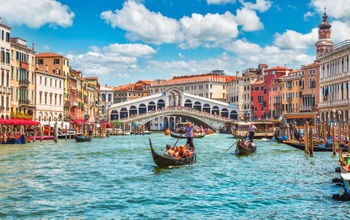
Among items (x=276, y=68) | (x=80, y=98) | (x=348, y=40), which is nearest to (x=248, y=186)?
(x=348, y=40)

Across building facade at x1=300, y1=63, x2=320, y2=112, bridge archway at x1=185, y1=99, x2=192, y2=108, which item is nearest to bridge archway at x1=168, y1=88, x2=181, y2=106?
bridge archway at x1=185, y1=99, x2=192, y2=108

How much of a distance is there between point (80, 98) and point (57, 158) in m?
32.4

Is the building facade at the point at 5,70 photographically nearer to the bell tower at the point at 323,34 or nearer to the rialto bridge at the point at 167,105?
the bell tower at the point at 323,34

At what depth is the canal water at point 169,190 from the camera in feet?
31.1

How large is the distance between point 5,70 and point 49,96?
9387 millimetres

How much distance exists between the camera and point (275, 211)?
9586 mm

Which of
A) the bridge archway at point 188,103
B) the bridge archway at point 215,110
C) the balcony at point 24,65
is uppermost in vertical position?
the balcony at point 24,65

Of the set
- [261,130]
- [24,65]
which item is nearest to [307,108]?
[261,130]

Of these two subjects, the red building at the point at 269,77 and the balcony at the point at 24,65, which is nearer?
the balcony at the point at 24,65

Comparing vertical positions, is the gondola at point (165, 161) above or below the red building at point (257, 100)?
below

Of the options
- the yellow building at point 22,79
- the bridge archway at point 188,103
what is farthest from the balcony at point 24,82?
the bridge archway at point 188,103

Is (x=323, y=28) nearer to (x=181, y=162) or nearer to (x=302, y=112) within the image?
(x=302, y=112)

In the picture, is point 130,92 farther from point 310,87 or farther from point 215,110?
point 310,87

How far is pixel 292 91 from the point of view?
166ft
